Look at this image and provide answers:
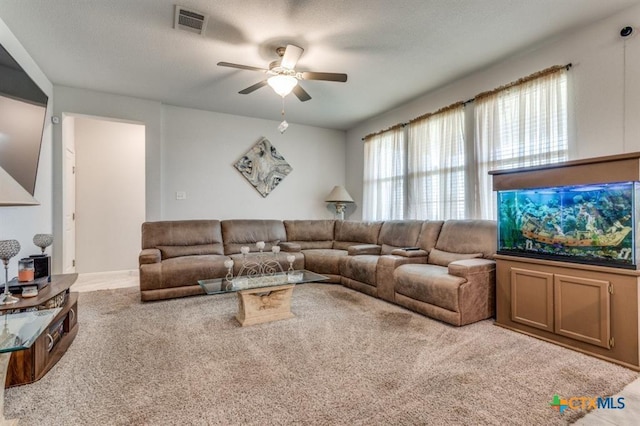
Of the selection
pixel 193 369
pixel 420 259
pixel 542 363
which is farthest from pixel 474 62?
pixel 193 369

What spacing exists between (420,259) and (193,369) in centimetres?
272

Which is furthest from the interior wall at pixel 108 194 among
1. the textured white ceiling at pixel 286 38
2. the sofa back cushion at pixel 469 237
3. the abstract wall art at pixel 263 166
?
the sofa back cushion at pixel 469 237

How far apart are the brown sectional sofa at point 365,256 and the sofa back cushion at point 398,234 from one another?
1cm

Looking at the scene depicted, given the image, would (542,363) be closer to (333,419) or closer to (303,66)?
(333,419)

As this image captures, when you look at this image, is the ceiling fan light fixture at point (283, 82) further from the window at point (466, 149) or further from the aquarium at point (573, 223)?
the aquarium at point (573, 223)

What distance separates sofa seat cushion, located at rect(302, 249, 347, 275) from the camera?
14.8ft

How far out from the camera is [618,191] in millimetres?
2150

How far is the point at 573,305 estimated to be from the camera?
233 cm

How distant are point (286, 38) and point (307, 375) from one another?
284cm

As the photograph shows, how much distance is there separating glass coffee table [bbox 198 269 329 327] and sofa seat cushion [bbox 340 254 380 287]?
2.84 ft

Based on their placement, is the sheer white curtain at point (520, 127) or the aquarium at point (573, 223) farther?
the sheer white curtain at point (520, 127)

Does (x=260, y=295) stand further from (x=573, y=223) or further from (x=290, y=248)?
(x=573, y=223)

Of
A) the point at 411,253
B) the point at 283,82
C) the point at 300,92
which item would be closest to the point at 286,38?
the point at 283,82

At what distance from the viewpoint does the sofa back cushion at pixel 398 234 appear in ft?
13.6
